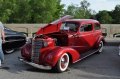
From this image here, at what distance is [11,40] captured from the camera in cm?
1391

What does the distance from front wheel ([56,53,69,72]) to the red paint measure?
0.13 metres

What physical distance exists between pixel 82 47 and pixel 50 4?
36.9 m

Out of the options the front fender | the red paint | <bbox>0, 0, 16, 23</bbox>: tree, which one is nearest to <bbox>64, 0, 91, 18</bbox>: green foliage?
<bbox>0, 0, 16, 23</bbox>: tree

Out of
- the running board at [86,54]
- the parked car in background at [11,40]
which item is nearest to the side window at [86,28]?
the running board at [86,54]

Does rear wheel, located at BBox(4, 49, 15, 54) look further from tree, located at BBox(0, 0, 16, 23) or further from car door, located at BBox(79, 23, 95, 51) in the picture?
tree, located at BBox(0, 0, 16, 23)

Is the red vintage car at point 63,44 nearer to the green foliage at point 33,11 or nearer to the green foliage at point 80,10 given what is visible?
the green foliage at point 33,11

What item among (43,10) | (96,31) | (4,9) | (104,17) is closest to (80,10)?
(104,17)

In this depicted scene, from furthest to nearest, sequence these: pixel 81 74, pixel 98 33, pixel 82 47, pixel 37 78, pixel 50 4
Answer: pixel 50 4
pixel 98 33
pixel 82 47
pixel 81 74
pixel 37 78

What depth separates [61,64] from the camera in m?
10.4

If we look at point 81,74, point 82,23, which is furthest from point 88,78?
point 82,23

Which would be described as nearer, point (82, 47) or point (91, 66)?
point (91, 66)

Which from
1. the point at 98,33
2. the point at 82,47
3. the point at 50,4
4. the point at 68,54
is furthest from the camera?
the point at 50,4

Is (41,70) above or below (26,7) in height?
below

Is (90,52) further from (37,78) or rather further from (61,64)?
(37,78)
